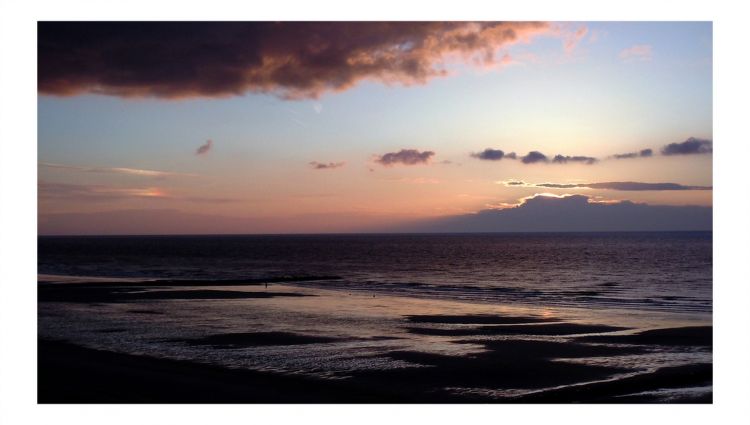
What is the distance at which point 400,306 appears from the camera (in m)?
34.0

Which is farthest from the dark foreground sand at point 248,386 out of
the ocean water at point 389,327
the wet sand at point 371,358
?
the ocean water at point 389,327

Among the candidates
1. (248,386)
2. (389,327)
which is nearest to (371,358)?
(248,386)

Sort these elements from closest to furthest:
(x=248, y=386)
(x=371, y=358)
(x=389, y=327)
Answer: (x=248, y=386) → (x=371, y=358) → (x=389, y=327)

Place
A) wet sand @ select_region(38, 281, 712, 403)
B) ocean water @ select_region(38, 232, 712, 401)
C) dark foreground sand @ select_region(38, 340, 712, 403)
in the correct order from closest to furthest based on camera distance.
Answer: dark foreground sand @ select_region(38, 340, 712, 403) < wet sand @ select_region(38, 281, 712, 403) < ocean water @ select_region(38, 232, 712, 401)

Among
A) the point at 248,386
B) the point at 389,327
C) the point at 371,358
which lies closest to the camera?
the point at 248,386

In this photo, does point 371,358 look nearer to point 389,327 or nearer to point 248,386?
point 248,386

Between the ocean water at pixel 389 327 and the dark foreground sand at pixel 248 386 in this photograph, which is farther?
the ocean water at pixel 389 327

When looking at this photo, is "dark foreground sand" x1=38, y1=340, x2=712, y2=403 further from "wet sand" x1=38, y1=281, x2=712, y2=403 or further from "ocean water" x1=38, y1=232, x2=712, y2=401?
"ocean water" x1=38, y1=232, x2=712, y2=401

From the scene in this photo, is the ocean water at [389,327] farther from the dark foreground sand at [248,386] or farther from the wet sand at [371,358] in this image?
the dark foreground sand at [248,386]

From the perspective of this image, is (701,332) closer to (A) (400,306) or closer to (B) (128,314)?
(A) (400,306)

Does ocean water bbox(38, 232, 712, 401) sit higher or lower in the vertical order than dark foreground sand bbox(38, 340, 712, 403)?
lower

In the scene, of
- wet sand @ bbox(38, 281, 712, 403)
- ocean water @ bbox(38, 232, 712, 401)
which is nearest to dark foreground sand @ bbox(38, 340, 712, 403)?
wet sand @ bbox(38, 281, 712, 403)
